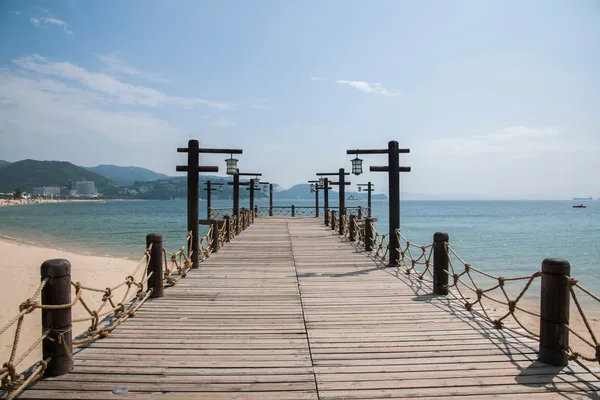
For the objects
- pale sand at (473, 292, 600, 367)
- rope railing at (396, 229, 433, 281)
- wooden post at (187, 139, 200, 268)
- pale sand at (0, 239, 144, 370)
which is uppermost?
wooden post at (187, 139, 200, 268)

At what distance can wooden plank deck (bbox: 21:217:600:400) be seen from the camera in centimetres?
370

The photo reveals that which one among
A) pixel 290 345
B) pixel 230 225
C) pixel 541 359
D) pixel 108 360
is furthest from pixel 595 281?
pixel 108 360

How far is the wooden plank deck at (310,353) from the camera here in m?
3.70

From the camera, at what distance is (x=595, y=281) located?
Result: 910 inches

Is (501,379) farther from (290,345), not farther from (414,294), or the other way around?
(414,294)

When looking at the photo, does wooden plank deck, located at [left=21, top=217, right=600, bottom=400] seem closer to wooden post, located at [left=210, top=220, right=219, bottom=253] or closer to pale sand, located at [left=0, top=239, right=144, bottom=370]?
wooden post, located at [left=210, top=220, right=219, bottom=253]

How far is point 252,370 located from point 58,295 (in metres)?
2.14

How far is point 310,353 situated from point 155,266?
12.4 feet

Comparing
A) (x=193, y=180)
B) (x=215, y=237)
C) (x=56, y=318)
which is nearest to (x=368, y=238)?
(x=215, y=237)

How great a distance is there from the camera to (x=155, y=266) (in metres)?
7.07

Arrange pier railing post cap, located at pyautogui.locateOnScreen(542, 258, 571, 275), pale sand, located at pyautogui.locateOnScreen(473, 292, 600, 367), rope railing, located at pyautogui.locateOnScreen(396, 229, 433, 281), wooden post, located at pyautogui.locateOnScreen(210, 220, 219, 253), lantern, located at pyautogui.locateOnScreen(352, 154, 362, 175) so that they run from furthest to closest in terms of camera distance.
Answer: lantern, located at pyautogui.locateOnScreen(352, 154, 362, 175) < wooden post, located at pyautogui.locateOnScreen(210, 220, 219, 253) < pale sand, located at pyautogui.locateOnScreen(473, 292, 600, 367) < rope railing, located at pyautogui.locateOnScreen(396, 229, 433, 281) < pier railing post cap, located at pyautogui.locateOnScreen(542, 258, 571, 275)

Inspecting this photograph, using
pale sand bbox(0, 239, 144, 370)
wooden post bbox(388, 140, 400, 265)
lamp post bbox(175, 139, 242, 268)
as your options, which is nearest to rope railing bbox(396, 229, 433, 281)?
wooden post bbox(388, 140, 400, 265)

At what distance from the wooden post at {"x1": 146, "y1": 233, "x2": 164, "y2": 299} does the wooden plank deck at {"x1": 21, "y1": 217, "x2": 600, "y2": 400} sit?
24 centimetres

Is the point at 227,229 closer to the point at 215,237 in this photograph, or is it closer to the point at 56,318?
the point at 215,237
